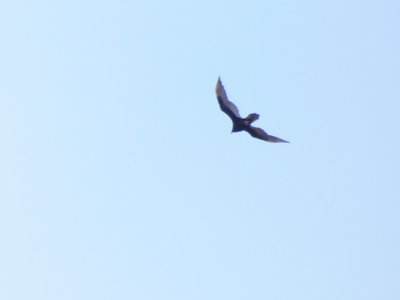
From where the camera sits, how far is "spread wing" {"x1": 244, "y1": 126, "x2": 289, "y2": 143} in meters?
22.6

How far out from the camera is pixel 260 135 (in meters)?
23.1

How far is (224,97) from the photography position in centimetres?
2334

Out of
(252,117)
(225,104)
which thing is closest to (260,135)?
(252,117)

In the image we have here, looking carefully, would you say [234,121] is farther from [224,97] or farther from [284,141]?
[284,141]

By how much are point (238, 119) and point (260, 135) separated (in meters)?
1.07

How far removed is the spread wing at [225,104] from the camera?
23.2 m

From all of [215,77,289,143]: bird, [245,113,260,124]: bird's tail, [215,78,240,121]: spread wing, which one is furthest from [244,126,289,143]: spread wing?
[215,78,240,121]: spread wing

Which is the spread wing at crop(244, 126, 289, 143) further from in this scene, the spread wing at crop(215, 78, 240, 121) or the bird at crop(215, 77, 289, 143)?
the spread wing at crop(215, 78, 240, 121)

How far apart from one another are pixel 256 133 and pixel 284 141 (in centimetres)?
171

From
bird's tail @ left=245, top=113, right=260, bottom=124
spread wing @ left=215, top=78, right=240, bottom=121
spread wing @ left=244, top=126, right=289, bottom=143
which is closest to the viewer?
bird's tail @ left=245, top=113, right=260, bottom=124

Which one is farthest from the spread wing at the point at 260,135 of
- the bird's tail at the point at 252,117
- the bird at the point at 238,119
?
the bird's tail at the point at 252,117

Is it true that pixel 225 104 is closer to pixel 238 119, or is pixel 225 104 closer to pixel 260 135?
pixel 238 119

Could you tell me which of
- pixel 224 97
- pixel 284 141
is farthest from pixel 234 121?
pixel 284 141

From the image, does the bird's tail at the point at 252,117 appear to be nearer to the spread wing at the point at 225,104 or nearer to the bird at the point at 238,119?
the bird at the point at 238,119
